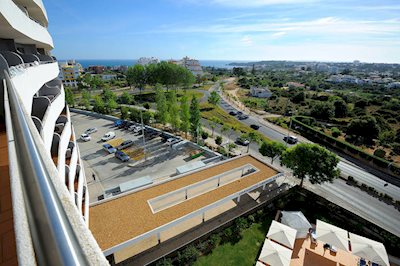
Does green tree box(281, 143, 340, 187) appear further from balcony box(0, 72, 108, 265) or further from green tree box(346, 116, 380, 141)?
green tree box(346, 116, 380, 141)

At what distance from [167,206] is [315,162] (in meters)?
15.1

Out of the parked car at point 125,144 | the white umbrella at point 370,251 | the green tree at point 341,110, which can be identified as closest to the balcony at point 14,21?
the parked car at point 125,144

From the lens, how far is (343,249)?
15.1 meters

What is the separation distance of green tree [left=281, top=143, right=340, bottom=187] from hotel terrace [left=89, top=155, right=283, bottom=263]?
8.94ft

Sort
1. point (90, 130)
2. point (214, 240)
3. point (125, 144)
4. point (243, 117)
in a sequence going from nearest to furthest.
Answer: point (214, 240) → point (125, 144) → point (90, 130) → point (243, 117)

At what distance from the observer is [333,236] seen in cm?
1560

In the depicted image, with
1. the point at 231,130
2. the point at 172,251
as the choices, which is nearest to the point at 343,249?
the point at 172,251

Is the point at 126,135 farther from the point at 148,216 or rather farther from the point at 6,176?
the point at 6,176

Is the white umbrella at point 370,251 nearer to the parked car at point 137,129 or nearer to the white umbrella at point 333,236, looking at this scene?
the white umbrella at point 333,236

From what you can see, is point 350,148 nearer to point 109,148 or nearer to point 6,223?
point 109,148

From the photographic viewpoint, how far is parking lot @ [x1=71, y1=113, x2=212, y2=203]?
75.5ft

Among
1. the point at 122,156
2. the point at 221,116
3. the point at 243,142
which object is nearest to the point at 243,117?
the point at 221,116

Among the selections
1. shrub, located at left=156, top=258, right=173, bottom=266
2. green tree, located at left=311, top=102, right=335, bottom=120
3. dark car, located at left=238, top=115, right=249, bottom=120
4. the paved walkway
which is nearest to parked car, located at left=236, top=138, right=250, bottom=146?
the paved walkway

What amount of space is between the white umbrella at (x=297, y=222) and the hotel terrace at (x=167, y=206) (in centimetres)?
354
